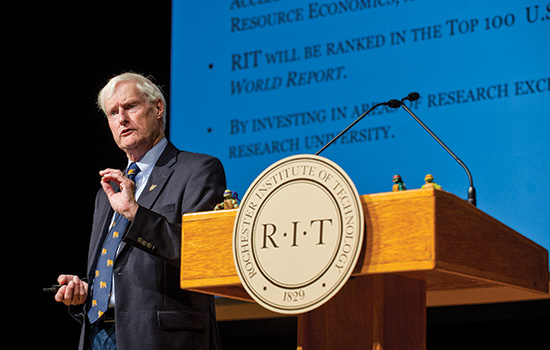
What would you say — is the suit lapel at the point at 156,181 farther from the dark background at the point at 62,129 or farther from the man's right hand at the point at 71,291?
the dark background at the point at 62,129

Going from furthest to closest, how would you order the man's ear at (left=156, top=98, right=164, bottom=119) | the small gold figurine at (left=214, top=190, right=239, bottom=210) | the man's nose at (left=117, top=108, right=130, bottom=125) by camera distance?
the man's ear at (left=156, top=98, right=164, bottom=119) < the man's nose at (left=117, top=108, right=130, bottom=125) < the small gold figurine at (left=214, top=190, right=239, bottom=210)

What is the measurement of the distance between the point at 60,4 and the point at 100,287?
2.77 m

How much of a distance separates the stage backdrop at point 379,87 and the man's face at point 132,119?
127 centimetres

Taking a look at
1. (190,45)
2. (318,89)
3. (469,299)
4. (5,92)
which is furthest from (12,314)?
(469,299)

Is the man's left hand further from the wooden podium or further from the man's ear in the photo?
the man's ear

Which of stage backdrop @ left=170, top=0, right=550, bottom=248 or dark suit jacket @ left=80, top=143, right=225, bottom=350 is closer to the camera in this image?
dark suit jacket @ left=80, top=143, right=225, bottom=350

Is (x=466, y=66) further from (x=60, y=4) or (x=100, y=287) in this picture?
(x=60, y=4)

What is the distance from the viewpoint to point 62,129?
448 centimetres

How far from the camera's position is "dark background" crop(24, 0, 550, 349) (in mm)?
4344

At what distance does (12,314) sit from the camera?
14.0ft

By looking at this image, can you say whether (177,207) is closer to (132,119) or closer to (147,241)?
(147,241)

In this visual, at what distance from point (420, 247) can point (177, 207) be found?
963 mm

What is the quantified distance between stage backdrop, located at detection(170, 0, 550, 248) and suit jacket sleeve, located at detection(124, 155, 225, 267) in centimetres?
134

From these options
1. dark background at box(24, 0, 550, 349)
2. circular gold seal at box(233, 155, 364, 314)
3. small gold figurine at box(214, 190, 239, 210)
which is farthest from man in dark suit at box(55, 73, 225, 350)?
dark background at box(24, 0, 550, 349)
